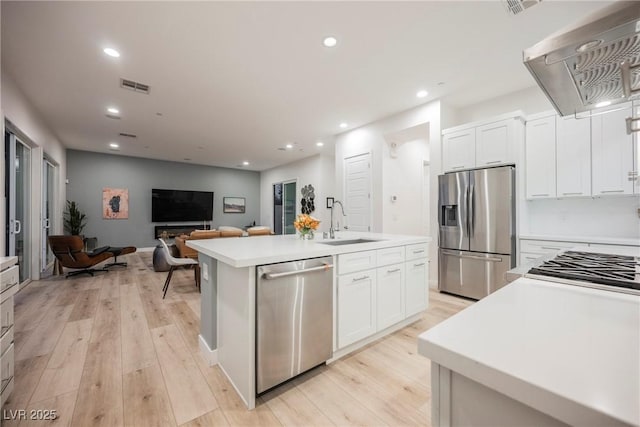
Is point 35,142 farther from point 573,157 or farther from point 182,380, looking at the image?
point 573,157

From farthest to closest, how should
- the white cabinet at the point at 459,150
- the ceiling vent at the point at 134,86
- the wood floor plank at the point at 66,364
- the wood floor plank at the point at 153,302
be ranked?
the white cabinet at the point at 459,150
the ceiling vent at the point at 134,86
the wood floor plank at the point at 153,302
the wood floor plank at the point at 66,364

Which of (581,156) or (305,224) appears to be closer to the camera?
(305,224)

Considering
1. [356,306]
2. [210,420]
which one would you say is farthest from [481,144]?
[210,420]

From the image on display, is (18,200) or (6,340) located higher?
(18,200)

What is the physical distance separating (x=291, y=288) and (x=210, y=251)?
2.10ft

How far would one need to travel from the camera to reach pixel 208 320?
2182 mm

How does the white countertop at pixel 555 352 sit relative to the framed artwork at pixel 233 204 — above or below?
below

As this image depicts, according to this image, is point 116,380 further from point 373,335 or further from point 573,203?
point 573,203

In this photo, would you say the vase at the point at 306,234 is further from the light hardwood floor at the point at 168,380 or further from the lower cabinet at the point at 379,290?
the light hardwood floor at the point at 168,380

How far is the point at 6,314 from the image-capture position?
5.25ft

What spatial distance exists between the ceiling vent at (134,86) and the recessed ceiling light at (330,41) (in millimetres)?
2483

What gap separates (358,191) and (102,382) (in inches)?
174

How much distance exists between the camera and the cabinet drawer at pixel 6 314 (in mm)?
1532

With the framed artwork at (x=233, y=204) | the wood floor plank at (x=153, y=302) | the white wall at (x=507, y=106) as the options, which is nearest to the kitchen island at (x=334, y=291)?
the wood floor plank at (x=153, y=302)
